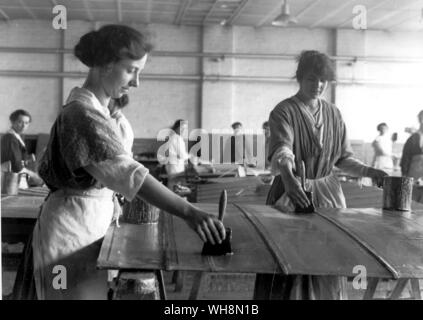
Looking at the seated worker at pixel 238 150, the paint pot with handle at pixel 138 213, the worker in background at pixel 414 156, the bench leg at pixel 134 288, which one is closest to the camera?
the bench leg at pixel 134 288

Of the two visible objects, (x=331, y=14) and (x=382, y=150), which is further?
(x=331, y=14)

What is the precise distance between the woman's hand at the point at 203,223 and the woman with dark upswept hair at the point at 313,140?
87 centimetres

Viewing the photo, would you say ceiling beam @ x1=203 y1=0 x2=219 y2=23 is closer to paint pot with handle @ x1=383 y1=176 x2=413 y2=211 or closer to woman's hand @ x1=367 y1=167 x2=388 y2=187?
woman's hand @ x1=367 y1=167 x2=388 y2=187

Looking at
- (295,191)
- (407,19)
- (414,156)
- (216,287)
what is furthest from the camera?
(407,19)

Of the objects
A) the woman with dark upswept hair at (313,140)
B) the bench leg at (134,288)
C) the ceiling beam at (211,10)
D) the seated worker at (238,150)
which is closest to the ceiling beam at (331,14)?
the ceiling beam at (211,10)

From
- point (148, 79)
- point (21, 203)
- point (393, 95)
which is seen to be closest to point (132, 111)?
point (148, 79)

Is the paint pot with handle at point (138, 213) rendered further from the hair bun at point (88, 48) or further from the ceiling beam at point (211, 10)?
the ceiling beam at point (211, 10)

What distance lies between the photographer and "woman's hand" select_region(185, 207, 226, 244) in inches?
45.7

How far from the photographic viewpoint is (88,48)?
1.27 metres

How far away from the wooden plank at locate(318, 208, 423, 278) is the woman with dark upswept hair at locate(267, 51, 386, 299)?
238 mm

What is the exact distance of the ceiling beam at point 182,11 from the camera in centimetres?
719

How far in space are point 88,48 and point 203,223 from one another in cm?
48

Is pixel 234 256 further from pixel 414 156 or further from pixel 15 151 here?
pixel 414 156

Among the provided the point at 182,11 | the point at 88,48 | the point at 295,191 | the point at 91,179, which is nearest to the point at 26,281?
the point at 91,179
